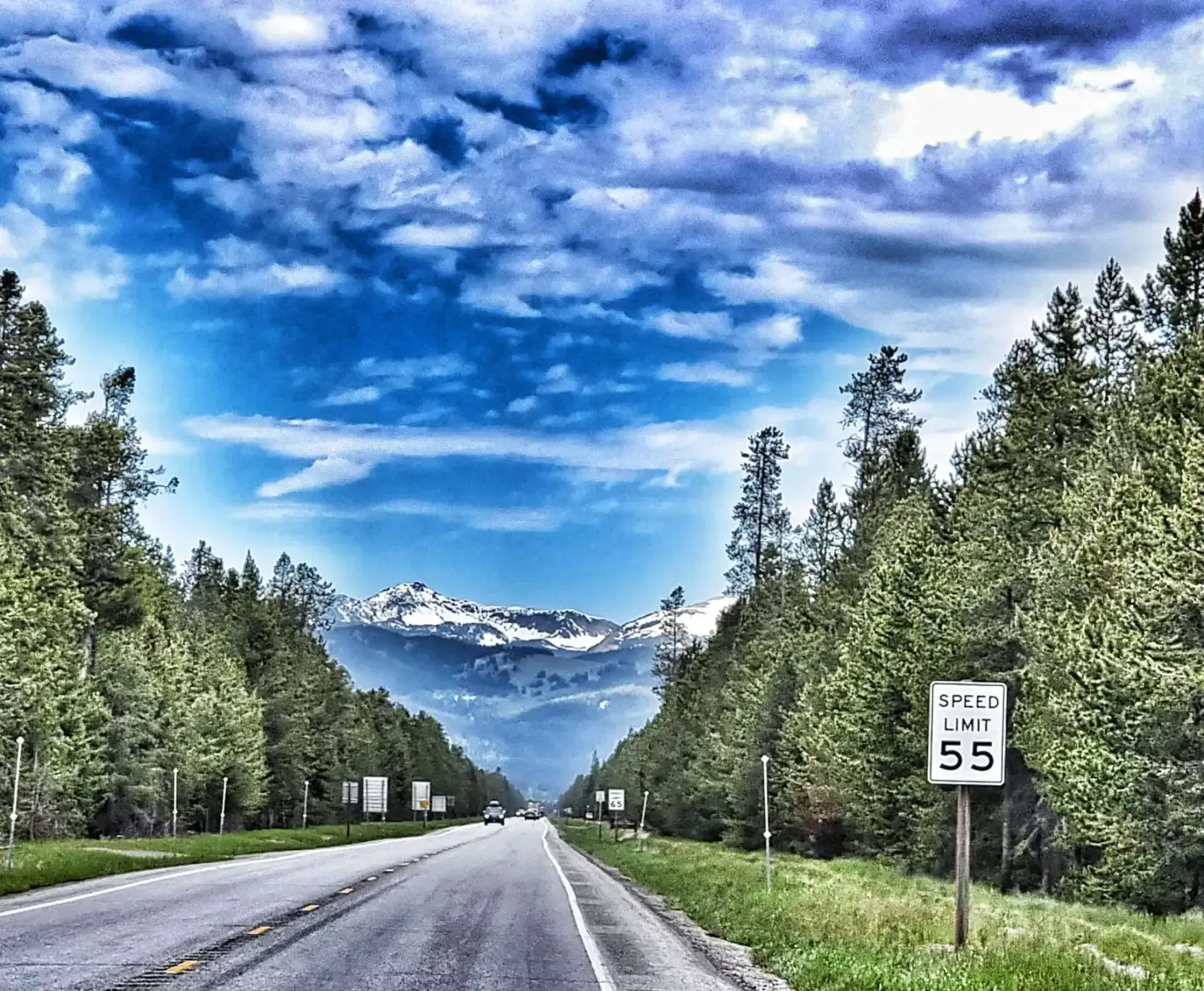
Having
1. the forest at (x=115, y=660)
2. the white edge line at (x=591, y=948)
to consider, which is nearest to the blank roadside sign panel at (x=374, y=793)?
the forest at (x=115, y=660)

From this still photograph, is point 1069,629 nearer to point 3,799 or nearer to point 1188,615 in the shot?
point 1188,615

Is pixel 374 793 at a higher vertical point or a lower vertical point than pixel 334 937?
lower

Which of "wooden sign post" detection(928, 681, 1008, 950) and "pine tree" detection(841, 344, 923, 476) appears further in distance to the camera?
"pine tree" detection(841, 344, 923, 476)

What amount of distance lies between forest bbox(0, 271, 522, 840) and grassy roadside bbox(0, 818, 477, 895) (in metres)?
3.63

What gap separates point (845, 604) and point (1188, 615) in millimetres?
34301

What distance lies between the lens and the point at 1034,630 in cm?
3784

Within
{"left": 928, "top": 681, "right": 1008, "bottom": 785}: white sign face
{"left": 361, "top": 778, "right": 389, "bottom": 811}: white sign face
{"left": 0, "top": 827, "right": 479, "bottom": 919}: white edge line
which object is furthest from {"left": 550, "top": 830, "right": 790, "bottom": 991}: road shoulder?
{"left": 361, "top": 778, "right": 389, "bottom": 811}: white sign face

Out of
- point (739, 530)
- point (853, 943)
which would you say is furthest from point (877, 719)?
point (739, 530)

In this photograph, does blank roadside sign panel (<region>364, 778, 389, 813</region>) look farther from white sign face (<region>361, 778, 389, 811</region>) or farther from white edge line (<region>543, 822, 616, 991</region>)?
white edge line (<region>543, 822, 616, 991</region>)

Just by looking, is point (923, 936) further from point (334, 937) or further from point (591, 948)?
point (334, 937)

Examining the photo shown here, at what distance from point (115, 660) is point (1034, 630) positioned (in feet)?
155

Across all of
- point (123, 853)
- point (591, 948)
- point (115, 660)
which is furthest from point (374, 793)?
point (591, 948)

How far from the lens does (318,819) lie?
4749 inches

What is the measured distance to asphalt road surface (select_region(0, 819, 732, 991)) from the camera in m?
14.8
